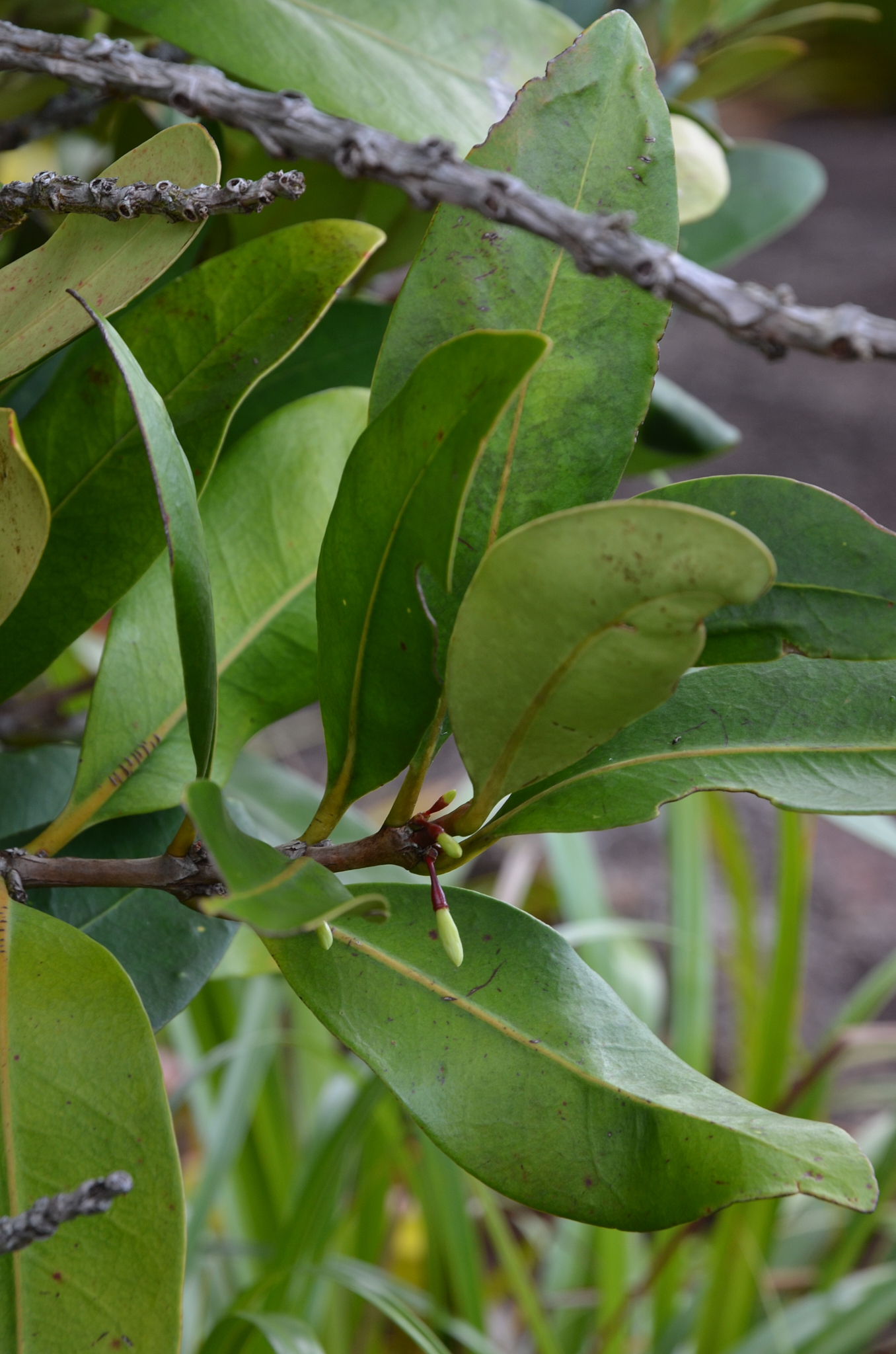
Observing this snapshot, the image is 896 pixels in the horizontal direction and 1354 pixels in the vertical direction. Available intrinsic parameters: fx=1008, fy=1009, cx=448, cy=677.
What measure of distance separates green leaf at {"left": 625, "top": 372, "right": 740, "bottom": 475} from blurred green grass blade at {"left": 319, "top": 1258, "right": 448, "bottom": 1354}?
0.59 metres

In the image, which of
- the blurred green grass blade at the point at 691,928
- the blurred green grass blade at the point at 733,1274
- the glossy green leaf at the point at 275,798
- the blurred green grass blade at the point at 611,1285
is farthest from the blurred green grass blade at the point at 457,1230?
the glossy green leaf at the point at 275,798

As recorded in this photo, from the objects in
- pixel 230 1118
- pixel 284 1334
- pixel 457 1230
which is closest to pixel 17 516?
pixel 284 1334

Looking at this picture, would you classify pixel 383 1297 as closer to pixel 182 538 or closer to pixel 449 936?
pixel 449 936

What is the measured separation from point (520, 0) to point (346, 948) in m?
0.46

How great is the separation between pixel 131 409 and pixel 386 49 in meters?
0.22

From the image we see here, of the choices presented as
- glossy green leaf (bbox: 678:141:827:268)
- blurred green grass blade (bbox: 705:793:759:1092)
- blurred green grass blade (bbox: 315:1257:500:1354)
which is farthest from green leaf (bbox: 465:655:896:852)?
blurred green grass blade (bbox: 705:793:759:1092)

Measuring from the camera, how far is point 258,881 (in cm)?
25

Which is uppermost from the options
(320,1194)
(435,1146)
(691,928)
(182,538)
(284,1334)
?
(182,538)

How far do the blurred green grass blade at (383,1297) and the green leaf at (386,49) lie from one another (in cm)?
72

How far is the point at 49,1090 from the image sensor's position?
32 centimetres

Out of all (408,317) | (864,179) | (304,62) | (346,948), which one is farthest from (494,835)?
(864,179)

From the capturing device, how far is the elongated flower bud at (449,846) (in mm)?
317

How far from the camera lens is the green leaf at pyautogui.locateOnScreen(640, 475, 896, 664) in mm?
290

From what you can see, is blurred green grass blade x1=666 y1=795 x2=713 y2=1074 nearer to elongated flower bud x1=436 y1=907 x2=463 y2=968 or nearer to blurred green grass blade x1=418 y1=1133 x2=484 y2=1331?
blurred green grass blade x1=418 y1=1133 x2=484 y2=1331
